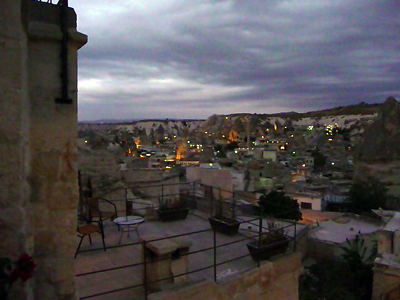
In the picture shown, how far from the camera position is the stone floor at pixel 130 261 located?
4484 mm

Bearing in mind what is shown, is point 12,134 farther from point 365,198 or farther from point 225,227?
point 365,198

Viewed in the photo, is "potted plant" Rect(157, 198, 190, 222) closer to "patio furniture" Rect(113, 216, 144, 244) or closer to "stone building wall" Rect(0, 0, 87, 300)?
"patio furniture" Rect(113, 216, 144, 244)

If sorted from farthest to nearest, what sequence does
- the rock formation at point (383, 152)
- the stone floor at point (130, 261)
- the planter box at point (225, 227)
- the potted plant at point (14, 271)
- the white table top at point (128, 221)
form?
1. the rock formation at point (383, 152)
2. the planter box at point (225, 227)
3. the white table top at point (128, 221)
4. the stone floor at point (130, 261)
5. the potted plant at point (14, 271)

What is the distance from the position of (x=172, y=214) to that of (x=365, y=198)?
31017mm

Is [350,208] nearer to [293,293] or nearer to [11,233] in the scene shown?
[293,293]

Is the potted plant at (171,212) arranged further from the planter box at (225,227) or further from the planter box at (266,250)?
the planter box at (266,250)

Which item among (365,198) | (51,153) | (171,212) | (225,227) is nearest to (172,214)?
(171,212)

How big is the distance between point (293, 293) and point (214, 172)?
23.4m

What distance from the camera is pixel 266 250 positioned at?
206 inches

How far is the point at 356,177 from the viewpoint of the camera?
43781 mm

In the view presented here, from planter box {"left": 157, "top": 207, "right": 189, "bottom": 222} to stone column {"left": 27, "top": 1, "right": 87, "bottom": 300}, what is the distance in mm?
4238

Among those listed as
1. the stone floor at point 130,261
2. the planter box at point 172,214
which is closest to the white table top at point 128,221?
the stone floor at point 130,261

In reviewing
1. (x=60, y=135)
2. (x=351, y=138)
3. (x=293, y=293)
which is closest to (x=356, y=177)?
(x=293, y=293)

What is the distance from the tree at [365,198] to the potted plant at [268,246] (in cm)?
3064
